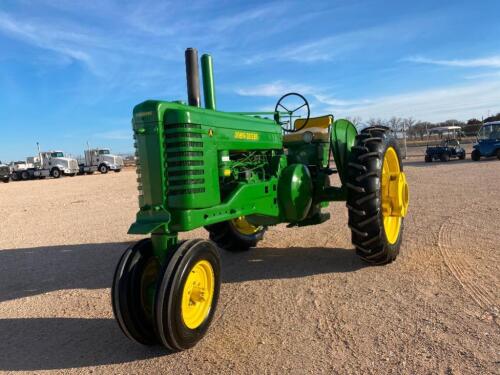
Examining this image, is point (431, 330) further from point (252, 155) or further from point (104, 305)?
point (104, 305)

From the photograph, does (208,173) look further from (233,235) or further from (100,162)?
(100,162)

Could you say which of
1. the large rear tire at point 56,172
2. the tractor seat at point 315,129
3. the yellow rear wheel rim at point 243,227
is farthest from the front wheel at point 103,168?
the yellow rear wheel rim at point 243,227

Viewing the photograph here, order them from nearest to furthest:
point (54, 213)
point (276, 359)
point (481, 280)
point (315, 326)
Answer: point (276, 359)
point (315, 326)
point (481, 280)
point (54, 213)

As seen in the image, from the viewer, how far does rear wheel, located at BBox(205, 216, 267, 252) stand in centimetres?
583

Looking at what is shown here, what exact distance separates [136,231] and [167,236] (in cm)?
25

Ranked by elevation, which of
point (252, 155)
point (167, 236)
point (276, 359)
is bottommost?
point (276, 359)

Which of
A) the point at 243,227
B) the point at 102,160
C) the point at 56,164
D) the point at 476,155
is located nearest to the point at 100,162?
the point at 102,160

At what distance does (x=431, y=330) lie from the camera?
331cm

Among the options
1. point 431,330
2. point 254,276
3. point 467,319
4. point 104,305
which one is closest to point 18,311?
point 104,305

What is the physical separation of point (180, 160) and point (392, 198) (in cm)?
310

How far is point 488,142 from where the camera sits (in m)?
21.2

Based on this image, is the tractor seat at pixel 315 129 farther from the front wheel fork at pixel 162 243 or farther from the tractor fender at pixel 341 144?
the front wheel fork at pixel 162 243

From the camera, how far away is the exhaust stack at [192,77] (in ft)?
12.7

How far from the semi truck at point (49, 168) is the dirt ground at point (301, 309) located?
3266 centimetres
